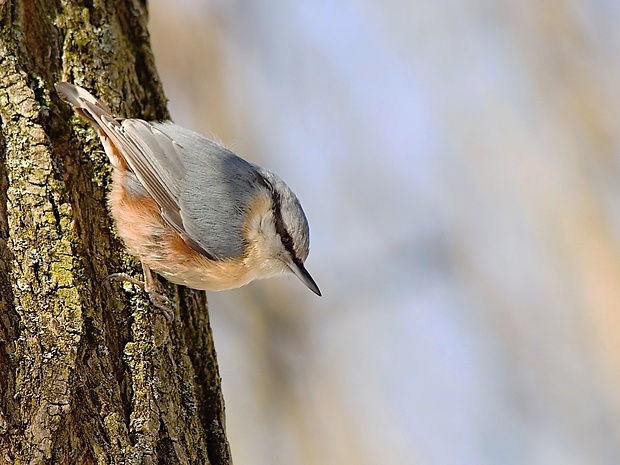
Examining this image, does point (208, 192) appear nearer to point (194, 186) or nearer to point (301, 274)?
point (194, 186)

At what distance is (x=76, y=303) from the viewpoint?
77.4 inches

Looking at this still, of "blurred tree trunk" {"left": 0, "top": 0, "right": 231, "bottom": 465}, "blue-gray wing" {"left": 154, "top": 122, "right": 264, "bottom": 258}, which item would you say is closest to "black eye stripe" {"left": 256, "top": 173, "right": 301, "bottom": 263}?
"blue-gray wing" {"left": 154, "top": 122, "right": 264, "bottom": 258}

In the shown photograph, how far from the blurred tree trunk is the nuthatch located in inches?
3.5

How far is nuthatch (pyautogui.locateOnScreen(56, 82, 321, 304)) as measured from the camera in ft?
8.25

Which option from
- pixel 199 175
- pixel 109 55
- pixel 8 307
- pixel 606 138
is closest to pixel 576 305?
pixel 606 138

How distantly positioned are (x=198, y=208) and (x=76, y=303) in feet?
2.65

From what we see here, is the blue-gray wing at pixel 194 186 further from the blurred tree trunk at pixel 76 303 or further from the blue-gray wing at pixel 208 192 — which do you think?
the blurred tree trunk at pixel 76 303

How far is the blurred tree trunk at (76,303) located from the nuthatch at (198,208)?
90 mm

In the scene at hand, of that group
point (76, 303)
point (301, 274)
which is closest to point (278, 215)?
point (301, 274)

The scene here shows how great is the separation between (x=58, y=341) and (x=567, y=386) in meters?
3.91

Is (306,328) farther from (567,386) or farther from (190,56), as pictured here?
(190,56)

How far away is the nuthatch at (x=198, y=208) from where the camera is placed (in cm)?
251

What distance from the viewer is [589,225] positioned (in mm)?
4910

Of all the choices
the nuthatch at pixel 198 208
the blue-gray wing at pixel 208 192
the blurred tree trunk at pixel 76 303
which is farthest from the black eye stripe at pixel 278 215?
the blurred tree trunk at pixel 76 303
